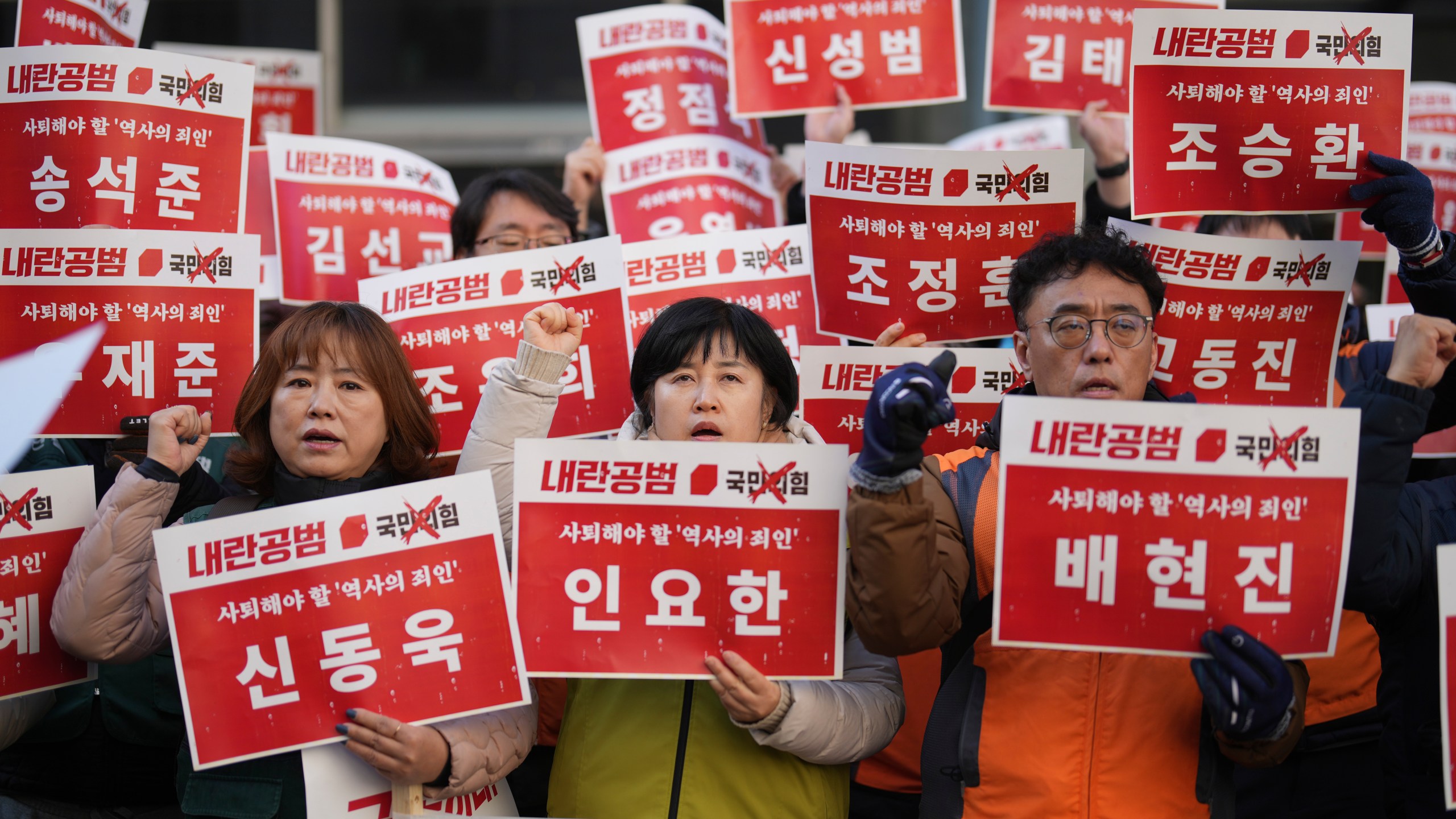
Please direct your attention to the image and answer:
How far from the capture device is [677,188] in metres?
4.56

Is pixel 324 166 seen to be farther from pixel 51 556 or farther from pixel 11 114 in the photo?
pixel 51 556

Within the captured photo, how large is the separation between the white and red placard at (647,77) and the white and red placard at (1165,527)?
Result: 2.73m

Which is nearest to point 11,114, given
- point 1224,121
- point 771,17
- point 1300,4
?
point 771,17

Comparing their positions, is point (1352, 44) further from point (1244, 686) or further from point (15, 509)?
point (15, 509)

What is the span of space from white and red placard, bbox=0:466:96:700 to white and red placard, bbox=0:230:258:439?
37 centimetres

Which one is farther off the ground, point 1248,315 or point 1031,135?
point 1031,135

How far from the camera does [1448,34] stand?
7.58 meters

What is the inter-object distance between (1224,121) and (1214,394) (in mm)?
719

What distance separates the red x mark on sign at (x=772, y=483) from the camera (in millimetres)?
Result: 2482

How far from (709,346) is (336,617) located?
3.33ft

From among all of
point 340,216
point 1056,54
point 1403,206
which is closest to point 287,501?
point 340,216

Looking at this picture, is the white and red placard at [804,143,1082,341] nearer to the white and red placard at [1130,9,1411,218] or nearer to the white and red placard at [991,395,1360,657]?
the white and red placard at [1130,9,1411,218]

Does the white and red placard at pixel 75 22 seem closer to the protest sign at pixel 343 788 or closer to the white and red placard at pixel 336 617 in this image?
the white and red placard at pixel 336 617

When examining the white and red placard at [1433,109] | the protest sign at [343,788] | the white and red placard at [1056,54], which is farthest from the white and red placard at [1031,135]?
the protest sign at [343,788]
